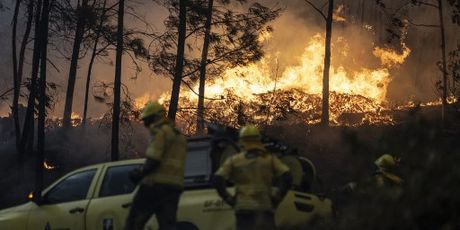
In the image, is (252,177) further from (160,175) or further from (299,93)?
(299,93)

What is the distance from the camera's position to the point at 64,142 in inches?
1129

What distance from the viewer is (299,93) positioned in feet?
119

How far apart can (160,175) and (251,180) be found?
1.06 m

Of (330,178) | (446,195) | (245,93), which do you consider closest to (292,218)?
(446,195)

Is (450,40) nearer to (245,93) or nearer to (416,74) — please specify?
(416,74)

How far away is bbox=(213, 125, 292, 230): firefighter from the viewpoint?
6895 mm

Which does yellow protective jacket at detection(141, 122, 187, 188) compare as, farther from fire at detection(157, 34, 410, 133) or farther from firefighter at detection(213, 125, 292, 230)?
fire at detection(157, 34, 410, 133)

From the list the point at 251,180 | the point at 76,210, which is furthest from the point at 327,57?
the point at 251,180

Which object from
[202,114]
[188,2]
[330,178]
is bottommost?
[330,178]

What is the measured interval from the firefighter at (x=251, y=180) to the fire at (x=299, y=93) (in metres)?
15.8

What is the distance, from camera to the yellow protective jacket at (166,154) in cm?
729

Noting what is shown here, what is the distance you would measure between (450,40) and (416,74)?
452cm

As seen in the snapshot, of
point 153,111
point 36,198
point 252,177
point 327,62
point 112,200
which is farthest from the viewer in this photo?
point 327,62

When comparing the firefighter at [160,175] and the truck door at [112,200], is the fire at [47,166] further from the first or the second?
the firefighter at [160,175]
